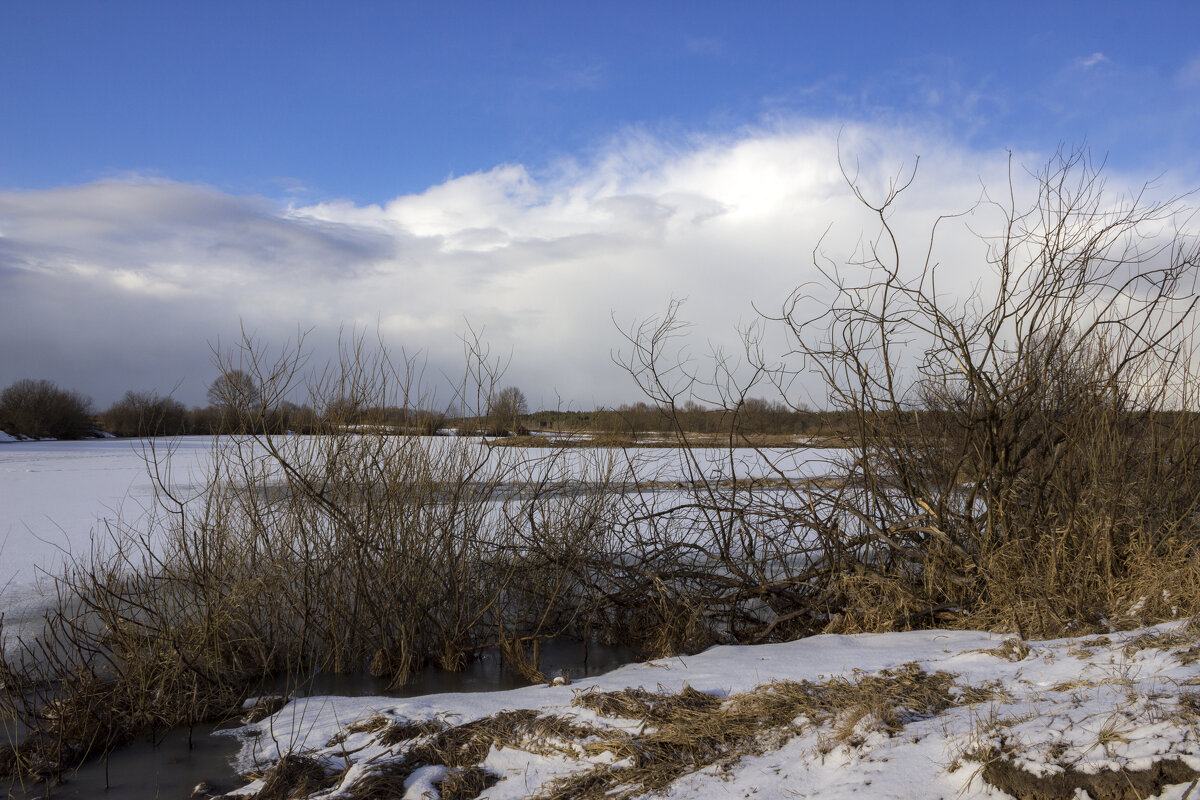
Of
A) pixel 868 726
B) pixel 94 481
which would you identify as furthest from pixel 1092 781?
pixel 94 481

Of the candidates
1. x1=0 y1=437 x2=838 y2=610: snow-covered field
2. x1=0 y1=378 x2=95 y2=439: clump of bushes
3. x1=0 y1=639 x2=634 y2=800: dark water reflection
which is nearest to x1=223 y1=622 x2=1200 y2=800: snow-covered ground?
x1=0 y1=639 x2=634 y2=800: dark water reflection

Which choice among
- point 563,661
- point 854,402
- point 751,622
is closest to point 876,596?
point 751,622

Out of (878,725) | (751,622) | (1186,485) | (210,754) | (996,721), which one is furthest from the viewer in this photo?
(751,622)

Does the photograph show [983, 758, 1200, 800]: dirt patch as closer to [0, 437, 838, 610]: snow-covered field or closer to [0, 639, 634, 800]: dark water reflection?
[0, 639, 634, 800]: dark water reflection

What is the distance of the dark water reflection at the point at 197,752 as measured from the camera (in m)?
4.40

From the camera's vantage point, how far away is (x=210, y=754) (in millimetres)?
4848

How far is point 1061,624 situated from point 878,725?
8.02 feet

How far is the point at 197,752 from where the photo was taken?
490 cm

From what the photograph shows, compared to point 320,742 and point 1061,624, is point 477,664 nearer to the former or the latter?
point 320,742

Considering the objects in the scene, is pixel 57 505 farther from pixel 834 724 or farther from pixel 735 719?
pixel 834 724

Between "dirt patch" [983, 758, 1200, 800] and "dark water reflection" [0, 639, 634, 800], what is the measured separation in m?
4.01

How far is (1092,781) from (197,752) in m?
5.17

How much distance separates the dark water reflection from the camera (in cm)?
440

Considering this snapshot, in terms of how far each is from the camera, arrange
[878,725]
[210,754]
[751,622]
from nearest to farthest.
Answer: [878,725]
[210,754]
[751,622]
